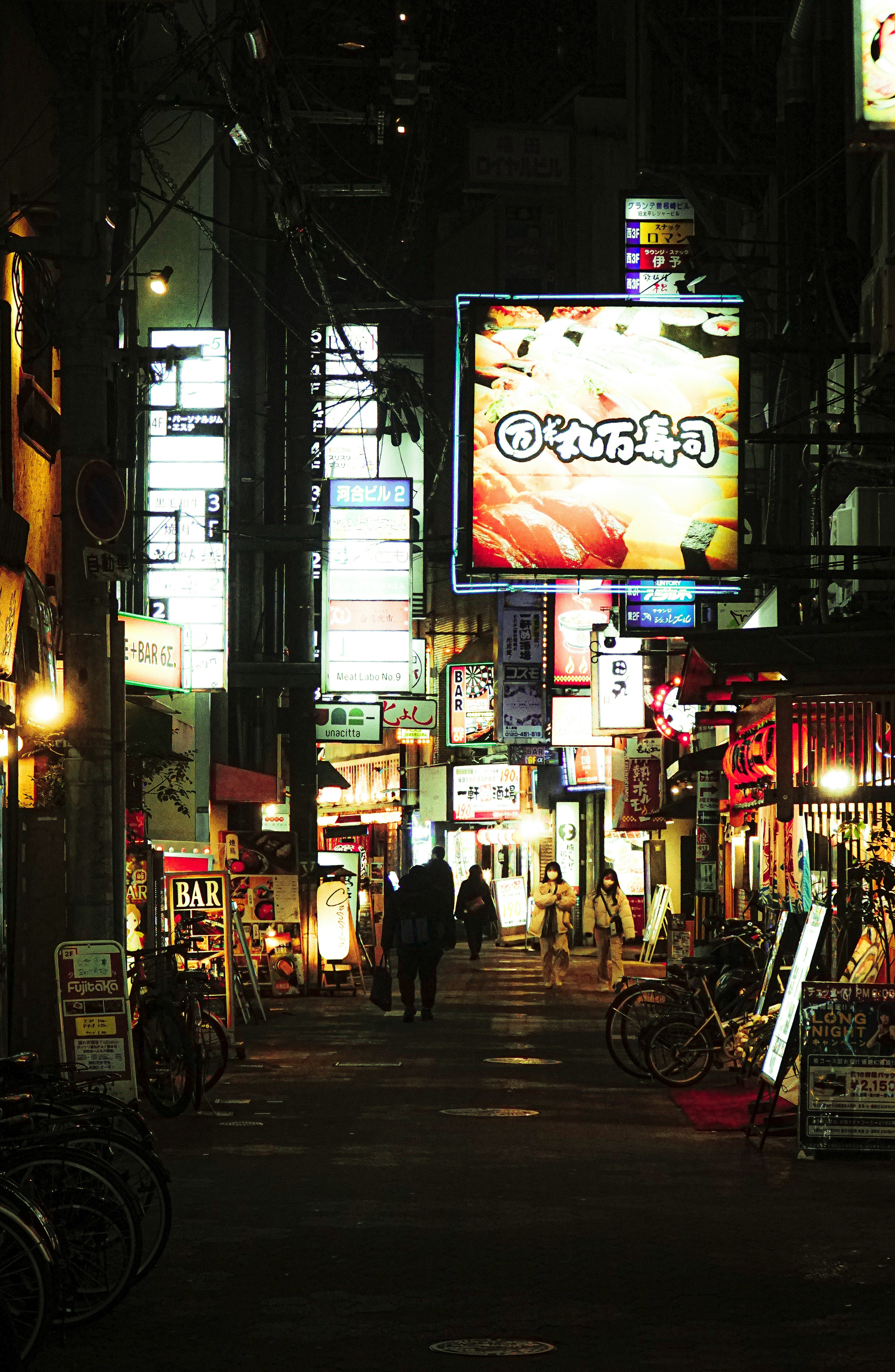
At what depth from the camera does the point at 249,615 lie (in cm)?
3562

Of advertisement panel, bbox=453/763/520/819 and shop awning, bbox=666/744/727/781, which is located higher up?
shop awning, bbox=666/744/727/781

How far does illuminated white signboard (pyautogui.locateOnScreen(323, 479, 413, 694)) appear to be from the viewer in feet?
91.6

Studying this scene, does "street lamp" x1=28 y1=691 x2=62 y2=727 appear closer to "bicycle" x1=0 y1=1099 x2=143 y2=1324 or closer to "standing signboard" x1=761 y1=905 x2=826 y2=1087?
"standing signboard" x1=761 y1=905 x2=826 y2=1087

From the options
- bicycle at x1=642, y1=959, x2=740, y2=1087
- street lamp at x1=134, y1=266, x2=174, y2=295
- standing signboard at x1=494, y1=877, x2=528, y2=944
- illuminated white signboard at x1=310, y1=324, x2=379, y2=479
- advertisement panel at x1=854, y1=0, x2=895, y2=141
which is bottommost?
standing signboard at x1=494, y1=877, x2=528, y2=944

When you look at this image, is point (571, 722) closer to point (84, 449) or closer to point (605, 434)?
point (605, 434)

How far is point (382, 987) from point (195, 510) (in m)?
7.03

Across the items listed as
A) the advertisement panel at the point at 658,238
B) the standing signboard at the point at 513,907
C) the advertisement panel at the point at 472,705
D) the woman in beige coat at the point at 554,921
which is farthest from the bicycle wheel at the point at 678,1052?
the advertisement panel at the point at 472,705

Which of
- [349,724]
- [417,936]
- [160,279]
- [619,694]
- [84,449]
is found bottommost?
[417,936]

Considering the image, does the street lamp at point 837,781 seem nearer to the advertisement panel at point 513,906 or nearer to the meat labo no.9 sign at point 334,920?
the meat labo no.9 sign at point 334,920

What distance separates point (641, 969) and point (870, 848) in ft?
64.3

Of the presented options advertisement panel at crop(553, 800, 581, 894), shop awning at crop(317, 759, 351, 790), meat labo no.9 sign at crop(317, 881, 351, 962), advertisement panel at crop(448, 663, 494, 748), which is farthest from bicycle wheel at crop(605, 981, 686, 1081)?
advertisement panel at crop(553, 800, 581, 894)

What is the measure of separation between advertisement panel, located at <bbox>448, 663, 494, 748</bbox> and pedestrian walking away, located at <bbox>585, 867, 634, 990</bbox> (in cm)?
1660

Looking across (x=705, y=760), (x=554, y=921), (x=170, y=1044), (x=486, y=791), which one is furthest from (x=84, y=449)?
(x=486, y=791)

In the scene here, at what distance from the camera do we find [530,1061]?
19281 mm
